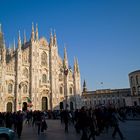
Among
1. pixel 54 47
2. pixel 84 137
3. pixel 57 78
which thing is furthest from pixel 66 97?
pixel 84 137

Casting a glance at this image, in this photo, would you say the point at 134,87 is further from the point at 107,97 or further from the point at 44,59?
the point at 44,59

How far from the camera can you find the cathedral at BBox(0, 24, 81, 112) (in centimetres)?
4338

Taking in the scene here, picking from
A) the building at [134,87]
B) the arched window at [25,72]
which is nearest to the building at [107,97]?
the building at [134,87]

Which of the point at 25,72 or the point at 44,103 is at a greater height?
the point at 25,72

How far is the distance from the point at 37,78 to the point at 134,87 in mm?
30423

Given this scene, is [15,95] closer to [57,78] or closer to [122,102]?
[57,78]

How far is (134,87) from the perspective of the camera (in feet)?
202

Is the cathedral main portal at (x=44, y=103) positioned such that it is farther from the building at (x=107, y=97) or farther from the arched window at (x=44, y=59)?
the building at (x=107, y=97)

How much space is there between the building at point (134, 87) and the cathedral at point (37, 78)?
1591 cm

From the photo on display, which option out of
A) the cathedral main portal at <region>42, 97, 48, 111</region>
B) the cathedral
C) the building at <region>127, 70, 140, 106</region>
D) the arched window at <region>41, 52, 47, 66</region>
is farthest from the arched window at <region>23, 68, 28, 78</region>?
the building at <region>127, 70, 140, 106</region>

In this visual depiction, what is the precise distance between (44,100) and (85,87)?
66281 millimetres

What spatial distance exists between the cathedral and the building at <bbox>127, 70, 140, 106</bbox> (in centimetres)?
1591

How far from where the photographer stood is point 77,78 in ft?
189

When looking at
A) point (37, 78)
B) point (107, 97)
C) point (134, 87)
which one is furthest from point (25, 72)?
point (107, 97)
